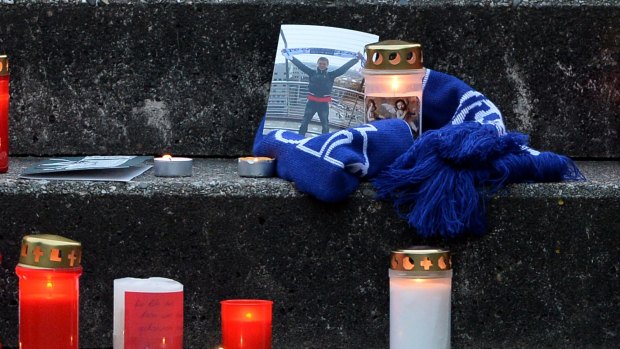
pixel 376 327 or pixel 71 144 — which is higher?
pixel 71 144

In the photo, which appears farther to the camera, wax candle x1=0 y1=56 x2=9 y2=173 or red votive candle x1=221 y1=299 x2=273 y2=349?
wax candle x1=0 y1=56 x2=9 y2=173

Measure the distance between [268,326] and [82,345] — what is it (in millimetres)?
354

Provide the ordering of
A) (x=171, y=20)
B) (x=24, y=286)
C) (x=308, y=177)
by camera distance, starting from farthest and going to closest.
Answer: (x=171, y=20), (x=308, y=177), (x=24, y=286)

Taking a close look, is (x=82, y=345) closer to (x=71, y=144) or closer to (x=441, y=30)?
(x=71, y=144)

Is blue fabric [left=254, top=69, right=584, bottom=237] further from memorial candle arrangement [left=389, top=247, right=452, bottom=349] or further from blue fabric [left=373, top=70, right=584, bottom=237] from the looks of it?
memorial candle arrangement [left=389, top=247, right=452, bottom=349]

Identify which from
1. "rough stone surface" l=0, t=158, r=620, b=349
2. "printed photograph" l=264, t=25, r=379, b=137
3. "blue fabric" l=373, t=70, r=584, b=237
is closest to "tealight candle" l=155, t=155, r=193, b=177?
"rough stone surface" l=0, t=158, r=620, b=349

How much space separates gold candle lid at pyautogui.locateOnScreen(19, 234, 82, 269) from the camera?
159 centimetres

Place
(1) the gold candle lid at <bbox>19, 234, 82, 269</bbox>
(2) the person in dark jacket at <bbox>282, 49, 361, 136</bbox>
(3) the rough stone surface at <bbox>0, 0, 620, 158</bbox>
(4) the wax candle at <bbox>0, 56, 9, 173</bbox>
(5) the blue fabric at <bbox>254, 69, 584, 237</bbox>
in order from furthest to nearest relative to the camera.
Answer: (3) the rough stone surface at <bbox>0, 0, 620, 158</bbox> < (2) the person in dark jacket at <bbox>282, 49, 361, 136</bbox> < (4) the wax candle at <bbox>0, 56, 9, 173</bbox> < (5) the blue fabric at <bbox>254, 69, 584, 237</bbox> < (1) the gold candle lid at <bbox>19, 234, 82, 269</bbox>

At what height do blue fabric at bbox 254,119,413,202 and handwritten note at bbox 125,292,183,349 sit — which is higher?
blue fabric at bbox 254,119,413,202

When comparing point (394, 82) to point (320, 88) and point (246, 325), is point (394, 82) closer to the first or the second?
point (320, 88)

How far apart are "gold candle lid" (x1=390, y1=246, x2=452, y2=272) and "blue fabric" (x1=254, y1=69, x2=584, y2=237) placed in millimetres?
132

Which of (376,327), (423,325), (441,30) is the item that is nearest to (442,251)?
(423,325)

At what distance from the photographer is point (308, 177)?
1.83m

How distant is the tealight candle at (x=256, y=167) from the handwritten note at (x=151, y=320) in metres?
0.36
